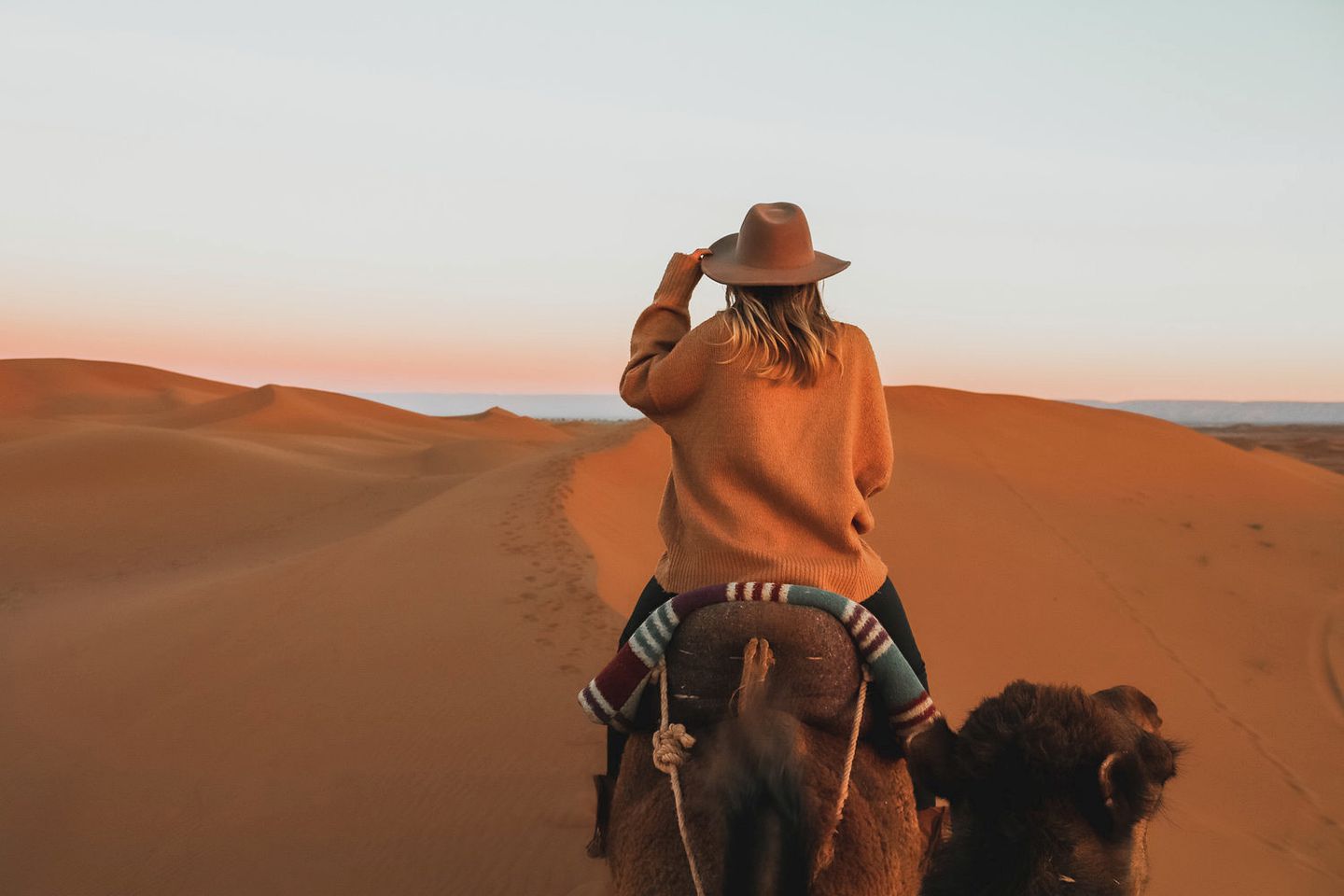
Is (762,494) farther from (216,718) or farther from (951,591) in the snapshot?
(951,591)

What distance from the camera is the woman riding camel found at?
8.94 ft

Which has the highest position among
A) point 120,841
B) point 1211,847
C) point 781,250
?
point 781,250

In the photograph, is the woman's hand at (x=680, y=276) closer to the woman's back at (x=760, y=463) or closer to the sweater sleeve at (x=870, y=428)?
the woman's back at (x=760, y=463)

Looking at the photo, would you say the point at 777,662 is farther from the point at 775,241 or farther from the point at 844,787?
the point at 775,241

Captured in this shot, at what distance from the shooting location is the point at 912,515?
13.2 metres

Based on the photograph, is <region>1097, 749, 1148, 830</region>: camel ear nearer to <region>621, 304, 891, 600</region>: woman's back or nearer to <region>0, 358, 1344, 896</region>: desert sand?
<region>0, 358, 1344, 896</region>: desert sand

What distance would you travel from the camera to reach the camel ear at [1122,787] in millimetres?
1929

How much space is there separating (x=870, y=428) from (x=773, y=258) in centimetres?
67

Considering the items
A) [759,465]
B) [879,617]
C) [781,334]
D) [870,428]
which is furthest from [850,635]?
[781,334]

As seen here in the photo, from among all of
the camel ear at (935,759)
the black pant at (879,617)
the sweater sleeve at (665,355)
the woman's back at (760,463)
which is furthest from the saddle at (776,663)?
the sweater sleeve at (665,355)

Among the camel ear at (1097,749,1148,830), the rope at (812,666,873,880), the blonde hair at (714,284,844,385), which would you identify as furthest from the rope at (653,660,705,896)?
the blonde hair at (714,284,844,385)

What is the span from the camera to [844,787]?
A: 2.21 meters

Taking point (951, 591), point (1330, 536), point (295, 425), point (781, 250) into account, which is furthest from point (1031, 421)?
point (295, 425)

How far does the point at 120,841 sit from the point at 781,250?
219 inches
